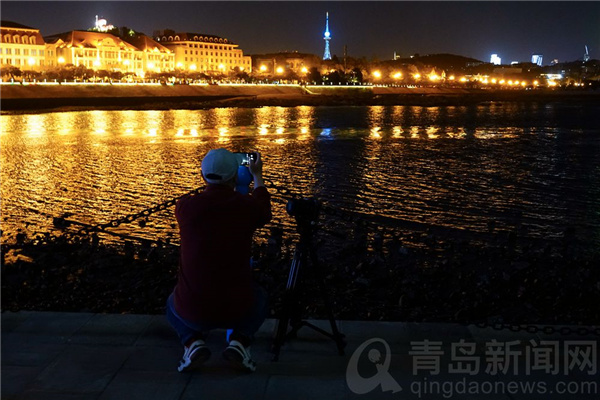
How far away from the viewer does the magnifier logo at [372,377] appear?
467cm

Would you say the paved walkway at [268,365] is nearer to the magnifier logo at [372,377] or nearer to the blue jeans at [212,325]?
the magnifier logo at [372,377]

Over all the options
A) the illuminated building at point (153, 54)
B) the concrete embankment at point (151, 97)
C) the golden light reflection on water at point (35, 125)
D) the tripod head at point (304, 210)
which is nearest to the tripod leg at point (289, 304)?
the tripod head at point (304, 210)

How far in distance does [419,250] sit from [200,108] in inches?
2866

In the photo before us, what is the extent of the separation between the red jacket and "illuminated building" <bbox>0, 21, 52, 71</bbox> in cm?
13695

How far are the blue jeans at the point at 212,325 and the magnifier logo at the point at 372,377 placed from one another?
2.84ft

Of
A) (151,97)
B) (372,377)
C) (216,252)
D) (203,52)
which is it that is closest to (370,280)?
(372,377)

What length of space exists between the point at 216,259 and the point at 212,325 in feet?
1.85

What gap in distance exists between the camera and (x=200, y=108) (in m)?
81.9

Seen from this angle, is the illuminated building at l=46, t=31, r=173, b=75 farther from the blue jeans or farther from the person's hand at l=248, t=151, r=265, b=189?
the blue jeans

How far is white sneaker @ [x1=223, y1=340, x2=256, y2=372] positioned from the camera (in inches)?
187

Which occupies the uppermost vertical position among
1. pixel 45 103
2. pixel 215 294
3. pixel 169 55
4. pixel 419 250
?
pixel 169 55

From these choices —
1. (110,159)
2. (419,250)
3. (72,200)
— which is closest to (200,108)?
(110,159)

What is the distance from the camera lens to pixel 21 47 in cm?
13050

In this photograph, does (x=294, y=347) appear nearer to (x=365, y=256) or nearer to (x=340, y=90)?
(x=365, y=256)
